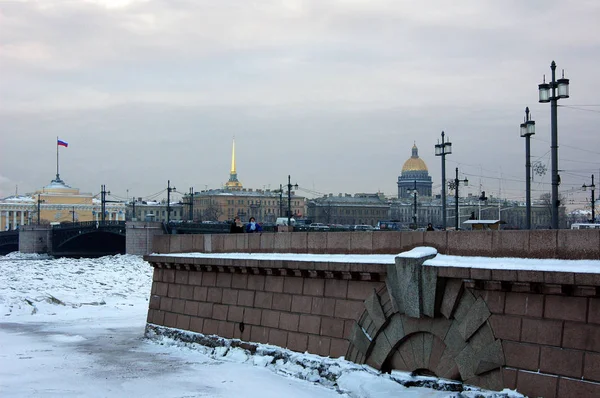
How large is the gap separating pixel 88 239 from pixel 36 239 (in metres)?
4.69

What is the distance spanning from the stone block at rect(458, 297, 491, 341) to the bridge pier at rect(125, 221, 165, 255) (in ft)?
178

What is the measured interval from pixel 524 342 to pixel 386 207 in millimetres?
139297

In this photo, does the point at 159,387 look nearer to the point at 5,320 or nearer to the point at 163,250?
the point at 163,250

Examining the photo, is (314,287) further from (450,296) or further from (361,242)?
(450,296)

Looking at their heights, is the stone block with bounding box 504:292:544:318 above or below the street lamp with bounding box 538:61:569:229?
below

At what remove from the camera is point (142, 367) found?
1970 cm

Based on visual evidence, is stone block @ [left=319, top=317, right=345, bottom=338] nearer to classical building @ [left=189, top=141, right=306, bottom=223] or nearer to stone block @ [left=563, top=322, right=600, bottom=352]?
stone block @ [left=563, top=322, right=600, bottom=352]

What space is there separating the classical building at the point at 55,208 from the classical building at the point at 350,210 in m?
36.1

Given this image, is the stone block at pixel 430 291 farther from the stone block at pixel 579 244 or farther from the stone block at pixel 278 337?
the stone block at pixel 278 337

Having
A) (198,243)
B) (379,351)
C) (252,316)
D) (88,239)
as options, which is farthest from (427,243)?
(88,239)

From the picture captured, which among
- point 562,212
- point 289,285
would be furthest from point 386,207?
point 289,285

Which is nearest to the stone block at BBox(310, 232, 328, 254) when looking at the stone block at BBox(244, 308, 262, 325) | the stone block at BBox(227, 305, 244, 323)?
the stone block at BBox(244, 308, 262, 325)

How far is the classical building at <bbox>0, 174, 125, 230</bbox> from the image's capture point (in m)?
149

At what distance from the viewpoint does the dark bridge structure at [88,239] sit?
73231 mm
